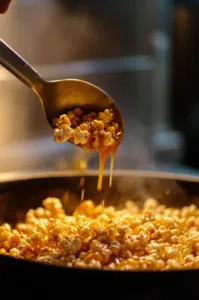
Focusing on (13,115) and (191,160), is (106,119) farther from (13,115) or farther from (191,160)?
(191,160)

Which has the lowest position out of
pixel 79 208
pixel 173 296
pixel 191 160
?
pixel 191 160

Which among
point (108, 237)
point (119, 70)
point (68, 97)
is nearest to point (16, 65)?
point (68, 97)

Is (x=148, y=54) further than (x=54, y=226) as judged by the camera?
Yes

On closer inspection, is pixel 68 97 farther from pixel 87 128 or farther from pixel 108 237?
pixel 108 237

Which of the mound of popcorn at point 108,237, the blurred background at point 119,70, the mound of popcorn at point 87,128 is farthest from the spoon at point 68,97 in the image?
the blurred background at point 119,70

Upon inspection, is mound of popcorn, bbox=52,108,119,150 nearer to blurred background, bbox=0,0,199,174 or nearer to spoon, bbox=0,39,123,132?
spoon, bbox=0,39,123,132

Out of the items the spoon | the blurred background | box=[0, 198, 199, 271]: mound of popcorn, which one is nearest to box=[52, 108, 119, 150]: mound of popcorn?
the spoon

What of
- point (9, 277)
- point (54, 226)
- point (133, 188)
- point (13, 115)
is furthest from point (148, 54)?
point (9, 277)
